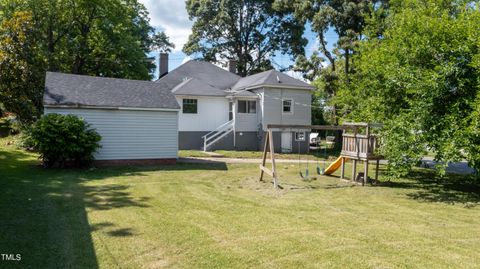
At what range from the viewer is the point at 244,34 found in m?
42.0

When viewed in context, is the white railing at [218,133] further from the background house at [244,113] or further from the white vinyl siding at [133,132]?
the white vinyl siding at [133,132]

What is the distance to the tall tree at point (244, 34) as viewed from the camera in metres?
40.0

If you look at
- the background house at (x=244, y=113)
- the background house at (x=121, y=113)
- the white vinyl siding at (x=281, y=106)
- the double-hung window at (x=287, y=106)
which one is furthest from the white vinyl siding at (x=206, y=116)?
the background house at (x=121, y=113)

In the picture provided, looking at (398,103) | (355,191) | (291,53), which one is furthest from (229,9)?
(355,191)

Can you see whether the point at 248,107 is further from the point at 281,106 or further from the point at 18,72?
the point at 18,72

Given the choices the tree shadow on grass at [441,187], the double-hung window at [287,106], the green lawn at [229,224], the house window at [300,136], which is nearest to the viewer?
the green lawn at [229,224]

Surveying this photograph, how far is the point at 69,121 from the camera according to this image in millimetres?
13695

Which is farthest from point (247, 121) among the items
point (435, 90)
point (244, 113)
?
point (435, 90)

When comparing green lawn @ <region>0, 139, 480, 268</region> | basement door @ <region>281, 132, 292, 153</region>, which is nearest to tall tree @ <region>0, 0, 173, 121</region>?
basement door @ <region>281, 132, 292, 153</region>

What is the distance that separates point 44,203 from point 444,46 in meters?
11.7

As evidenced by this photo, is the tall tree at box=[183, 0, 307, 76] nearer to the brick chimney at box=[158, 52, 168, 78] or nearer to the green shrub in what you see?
the brick chimney at box=[158, 52, 168, 78]

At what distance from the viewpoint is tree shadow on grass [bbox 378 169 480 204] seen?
32.7 ft

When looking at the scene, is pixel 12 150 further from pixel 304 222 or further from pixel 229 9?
pixel 229 9

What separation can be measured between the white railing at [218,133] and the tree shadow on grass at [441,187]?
39.5 feet
